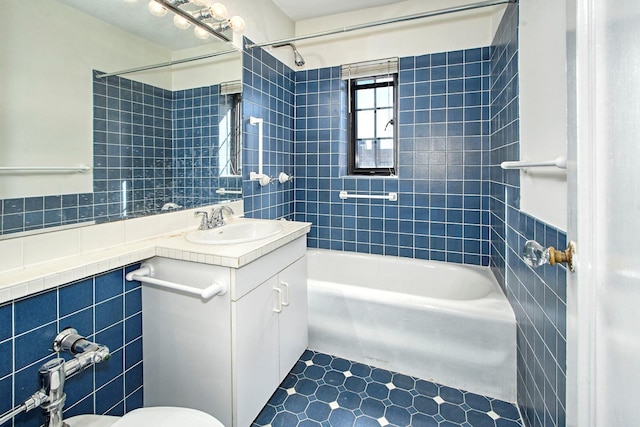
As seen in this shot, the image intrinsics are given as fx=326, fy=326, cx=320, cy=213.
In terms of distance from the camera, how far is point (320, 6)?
2619mm

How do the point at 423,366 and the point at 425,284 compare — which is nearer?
the point at 423,366

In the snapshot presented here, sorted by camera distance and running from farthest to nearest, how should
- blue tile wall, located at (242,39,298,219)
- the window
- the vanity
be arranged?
blue tile wall, located at (242,39,298,219), the window, the vanity

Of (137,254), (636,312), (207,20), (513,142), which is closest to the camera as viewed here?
(636,312)

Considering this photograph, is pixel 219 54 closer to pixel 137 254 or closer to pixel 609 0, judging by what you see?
pixel 137 254

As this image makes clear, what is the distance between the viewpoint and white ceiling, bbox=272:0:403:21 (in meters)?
2.55

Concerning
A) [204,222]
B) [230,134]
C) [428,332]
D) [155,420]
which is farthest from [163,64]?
[428,332]

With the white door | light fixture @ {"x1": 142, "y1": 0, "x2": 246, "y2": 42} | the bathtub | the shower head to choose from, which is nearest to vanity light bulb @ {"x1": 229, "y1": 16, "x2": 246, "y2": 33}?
light fixture @ {"x1": 142, "y1": 0, "x2": 246, "y2": 42}

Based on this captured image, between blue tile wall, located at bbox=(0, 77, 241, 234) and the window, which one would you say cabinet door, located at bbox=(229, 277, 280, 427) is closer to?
blue tile wall, located at bbox=(0, 77, 241, 234)

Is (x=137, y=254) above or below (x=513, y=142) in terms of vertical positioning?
below

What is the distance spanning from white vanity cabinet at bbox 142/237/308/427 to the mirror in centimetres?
42

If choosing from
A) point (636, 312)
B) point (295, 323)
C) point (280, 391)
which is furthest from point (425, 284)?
point (636, 312)

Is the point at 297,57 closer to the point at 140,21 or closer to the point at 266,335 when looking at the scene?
the point at 140,21

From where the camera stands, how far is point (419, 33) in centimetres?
252

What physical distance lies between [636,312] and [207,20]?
2.15 meters
